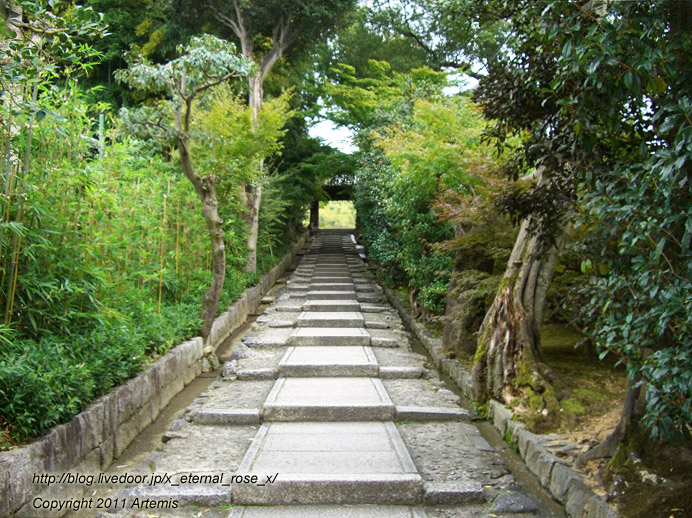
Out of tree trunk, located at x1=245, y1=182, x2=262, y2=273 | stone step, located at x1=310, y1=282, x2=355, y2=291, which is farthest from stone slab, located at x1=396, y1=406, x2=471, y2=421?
tree trunk, located at x1=245, y1=182, x2=262, y2=273

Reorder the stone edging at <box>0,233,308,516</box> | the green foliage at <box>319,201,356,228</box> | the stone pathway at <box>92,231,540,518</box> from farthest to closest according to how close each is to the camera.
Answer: the green foliage at <box>319,201,356,228</box>, the stone pathway at <box>92,231,540,518</box>, the stone edging at <box>0,233,308,516</box>

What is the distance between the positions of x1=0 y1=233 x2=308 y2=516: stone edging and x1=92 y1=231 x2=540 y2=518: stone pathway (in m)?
0.27

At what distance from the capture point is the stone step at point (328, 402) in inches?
191

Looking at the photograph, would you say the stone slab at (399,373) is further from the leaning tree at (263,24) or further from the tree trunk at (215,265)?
the leaning tree at (263,24)

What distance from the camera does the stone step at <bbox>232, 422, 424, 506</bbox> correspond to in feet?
11.4

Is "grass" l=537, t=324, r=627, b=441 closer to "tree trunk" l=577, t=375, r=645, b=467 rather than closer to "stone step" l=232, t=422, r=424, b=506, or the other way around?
"tree trunk" l=577, t=375, r=645, b=467

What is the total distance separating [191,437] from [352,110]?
492 inches

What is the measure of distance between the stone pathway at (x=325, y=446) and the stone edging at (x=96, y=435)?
0.27 metres

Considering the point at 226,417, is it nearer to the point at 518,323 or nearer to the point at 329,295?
the point at 518,323

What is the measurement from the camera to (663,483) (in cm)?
288

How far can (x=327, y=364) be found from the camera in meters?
6.22

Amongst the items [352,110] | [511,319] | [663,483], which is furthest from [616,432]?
[352,110]

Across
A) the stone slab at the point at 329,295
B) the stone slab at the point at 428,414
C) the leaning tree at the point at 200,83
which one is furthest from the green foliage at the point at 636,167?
the stone slab at the point at 329,295

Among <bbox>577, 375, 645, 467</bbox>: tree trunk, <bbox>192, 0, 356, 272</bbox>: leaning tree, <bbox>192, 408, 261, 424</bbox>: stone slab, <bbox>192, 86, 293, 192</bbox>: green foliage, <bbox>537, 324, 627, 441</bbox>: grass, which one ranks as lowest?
<bbox>192, 408, 261, 424</bbox>: stone slab
